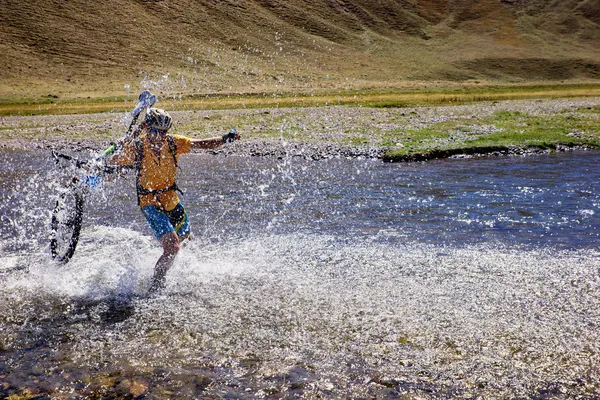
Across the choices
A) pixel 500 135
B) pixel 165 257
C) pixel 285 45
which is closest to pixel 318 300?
pixel 165 257

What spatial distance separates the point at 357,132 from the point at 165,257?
22.7 meters

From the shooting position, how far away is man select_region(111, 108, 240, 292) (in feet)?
31.2

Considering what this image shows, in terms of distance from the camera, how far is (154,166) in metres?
9.57

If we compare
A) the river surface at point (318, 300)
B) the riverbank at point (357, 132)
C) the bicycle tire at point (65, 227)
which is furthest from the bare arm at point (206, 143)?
the riverbank at point (357, 132)

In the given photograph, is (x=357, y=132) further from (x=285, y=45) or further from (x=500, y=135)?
(x=285, y=45)

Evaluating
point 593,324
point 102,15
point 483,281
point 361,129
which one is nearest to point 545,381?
point 593,324

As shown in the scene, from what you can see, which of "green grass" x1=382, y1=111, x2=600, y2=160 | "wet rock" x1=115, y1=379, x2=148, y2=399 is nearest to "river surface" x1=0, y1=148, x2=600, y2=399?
"wet rock" x1=115, y1=379, x2=148, y2=399

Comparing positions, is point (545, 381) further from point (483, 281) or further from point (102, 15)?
point (102, 15)

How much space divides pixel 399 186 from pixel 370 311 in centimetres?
987

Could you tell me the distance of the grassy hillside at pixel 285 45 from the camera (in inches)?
3971

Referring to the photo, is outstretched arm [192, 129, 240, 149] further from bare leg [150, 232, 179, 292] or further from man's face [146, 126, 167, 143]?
bare leg [150, 232, 179, 292]

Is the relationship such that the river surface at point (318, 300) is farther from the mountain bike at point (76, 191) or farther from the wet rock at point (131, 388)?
the mountain bike at point (76, 191)

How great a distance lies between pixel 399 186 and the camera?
17.8 m

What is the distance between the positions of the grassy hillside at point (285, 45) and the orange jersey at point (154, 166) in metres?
72.5
